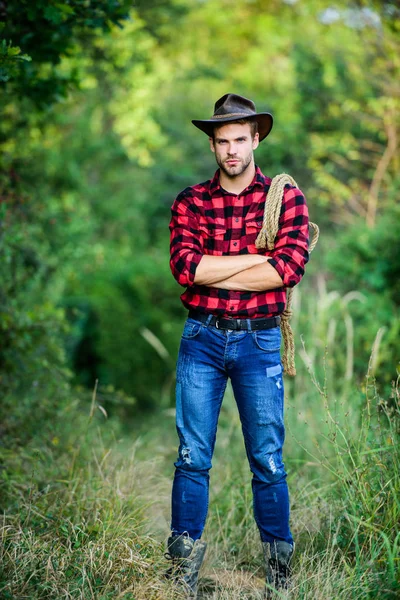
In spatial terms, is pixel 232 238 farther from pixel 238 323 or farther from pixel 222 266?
pixel 238 323

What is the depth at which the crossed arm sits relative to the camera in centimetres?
334

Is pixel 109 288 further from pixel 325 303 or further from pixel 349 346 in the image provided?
pixel 349 346

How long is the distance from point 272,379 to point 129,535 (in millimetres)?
1082

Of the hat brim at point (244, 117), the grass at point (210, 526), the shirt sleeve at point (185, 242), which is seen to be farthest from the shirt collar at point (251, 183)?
the grass at point (210, 526)

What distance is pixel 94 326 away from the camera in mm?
11844

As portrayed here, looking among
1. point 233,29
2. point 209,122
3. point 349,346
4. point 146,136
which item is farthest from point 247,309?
point 233,29

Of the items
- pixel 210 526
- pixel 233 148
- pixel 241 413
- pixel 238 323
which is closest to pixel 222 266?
pixel 238 323

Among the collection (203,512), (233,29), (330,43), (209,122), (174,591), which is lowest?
(174,591)

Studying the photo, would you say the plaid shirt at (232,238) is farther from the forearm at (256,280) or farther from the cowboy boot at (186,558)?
the cowboy boot at (186,558)

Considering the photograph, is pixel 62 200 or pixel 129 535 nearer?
pixel 129 535

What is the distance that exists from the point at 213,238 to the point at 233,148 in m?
0.46

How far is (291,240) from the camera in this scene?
340 cm

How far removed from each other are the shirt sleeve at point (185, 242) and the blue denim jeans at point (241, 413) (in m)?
0.26

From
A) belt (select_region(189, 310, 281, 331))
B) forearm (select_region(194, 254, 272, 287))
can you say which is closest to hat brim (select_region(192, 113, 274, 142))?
forearm (select_region(194, 254, 272, 287))
